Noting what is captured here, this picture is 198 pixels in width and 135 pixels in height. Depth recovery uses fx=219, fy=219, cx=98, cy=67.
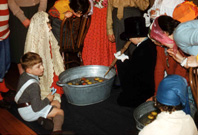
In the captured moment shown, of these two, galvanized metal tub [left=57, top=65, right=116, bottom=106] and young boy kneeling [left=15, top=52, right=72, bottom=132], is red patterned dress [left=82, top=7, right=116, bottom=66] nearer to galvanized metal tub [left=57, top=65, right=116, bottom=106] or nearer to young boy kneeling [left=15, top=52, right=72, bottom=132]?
galvanized metal tub [left=57, top=65, right=116, bottom=106]

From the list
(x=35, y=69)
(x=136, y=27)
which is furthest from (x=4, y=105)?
(x=136, y=27)

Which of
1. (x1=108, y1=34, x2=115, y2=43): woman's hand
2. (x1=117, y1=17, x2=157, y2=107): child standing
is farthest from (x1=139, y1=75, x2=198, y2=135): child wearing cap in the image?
Result: (x1=108, y1=34, x2=115, y2=43): woman's hand

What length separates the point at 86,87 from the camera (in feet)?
6.27

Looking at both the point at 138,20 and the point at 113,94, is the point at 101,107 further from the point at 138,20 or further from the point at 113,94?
the point at 138,20

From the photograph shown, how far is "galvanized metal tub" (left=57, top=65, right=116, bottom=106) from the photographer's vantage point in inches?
76.5

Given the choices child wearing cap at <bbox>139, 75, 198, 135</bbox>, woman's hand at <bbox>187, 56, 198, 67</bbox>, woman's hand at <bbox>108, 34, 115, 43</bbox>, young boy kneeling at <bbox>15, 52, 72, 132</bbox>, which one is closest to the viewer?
child wearing cap at <bbox>139, 75, 198, 135</bbox>

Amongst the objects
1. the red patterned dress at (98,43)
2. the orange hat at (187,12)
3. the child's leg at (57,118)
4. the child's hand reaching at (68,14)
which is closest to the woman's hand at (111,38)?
the red patterned dress at (98,43)

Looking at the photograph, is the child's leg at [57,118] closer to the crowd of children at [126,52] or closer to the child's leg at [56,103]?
the crowd of children at [126,52]

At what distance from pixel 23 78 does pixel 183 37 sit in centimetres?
124

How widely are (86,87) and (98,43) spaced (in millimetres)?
719

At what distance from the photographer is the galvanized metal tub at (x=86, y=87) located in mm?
1942

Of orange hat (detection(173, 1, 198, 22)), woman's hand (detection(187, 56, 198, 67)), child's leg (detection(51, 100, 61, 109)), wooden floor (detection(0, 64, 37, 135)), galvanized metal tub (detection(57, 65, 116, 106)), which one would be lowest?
wooden floor (detection(0, 64, 37, 135))

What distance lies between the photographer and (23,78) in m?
→ 1.78

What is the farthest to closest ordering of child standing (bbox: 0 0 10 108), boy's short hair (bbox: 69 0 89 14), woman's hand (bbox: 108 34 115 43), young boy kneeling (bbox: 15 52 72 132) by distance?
woman's hand (bbox: 108 34 115 43)
boy's short hair (bbox: 69 0 89 14)
child standing (bbox: 0 0 10 108)
young boy kneeling (bbox: 15 52 72 132)
